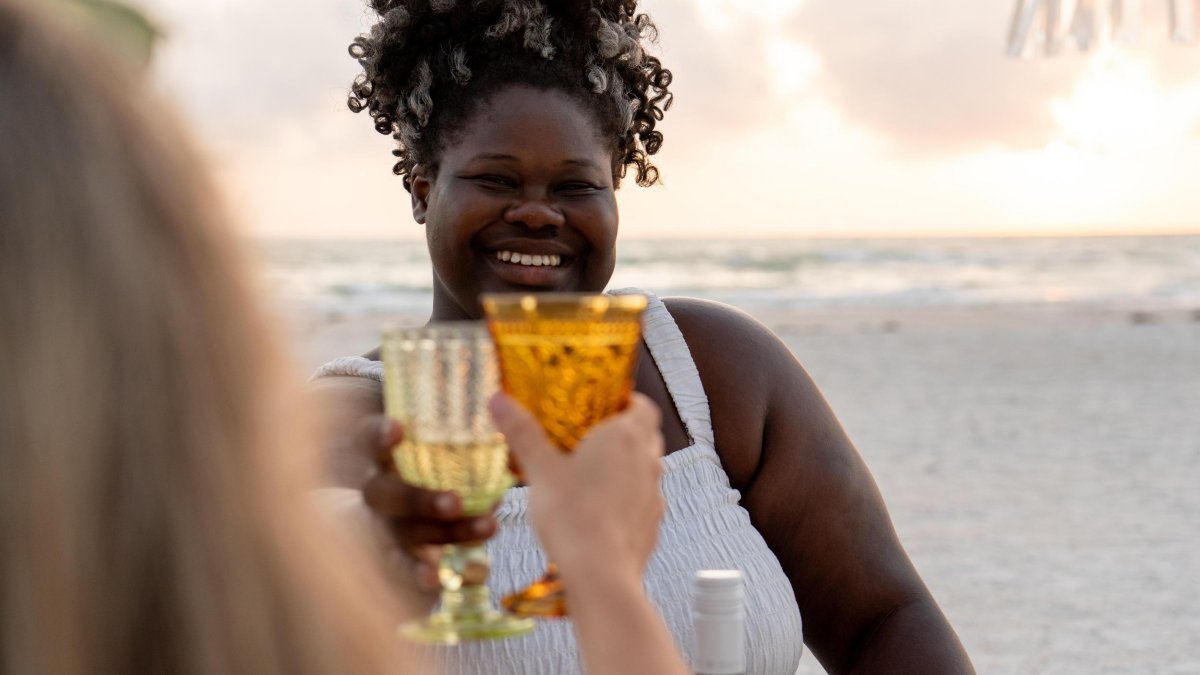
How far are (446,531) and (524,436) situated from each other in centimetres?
20

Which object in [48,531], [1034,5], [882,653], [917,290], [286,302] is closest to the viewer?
[48,531]

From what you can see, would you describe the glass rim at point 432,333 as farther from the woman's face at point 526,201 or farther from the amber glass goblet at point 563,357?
the woman's face at point 526,201

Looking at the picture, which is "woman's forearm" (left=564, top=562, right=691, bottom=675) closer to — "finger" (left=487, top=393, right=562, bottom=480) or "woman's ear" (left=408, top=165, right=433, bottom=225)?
"finger" (left=487, top=393, right=562, bottom=480)

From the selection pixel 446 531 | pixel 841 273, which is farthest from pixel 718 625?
pixel 841 273

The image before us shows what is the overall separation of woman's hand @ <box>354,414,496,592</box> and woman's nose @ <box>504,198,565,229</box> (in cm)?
112

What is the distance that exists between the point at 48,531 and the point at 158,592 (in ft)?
0.30

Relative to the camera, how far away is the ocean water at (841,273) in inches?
1009

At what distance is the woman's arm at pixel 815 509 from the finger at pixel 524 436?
137 cm

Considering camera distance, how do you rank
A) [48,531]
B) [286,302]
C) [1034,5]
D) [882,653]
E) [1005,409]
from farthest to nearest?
[1005,409], [1034,5], [882,653], [286,302], [48,531]

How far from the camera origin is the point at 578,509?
1.25 m

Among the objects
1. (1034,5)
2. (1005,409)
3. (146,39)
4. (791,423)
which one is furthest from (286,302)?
(1005,409)

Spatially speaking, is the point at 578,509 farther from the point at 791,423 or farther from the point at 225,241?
the point at 791,423

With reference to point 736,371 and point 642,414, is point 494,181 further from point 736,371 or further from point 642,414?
point 642,414

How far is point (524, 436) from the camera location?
129 centimetres
